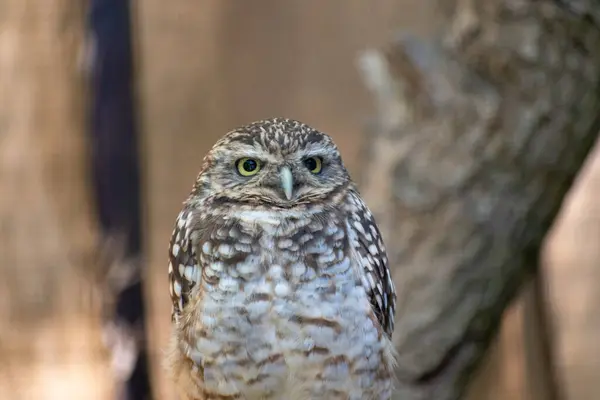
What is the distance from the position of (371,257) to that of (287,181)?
27cm

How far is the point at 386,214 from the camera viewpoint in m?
2.26

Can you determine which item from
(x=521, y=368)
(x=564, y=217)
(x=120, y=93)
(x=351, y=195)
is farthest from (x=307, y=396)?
(x=564, y=217)

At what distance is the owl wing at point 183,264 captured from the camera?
1.47 meters

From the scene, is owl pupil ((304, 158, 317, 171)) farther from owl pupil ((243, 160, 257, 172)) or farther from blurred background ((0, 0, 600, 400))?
blurred background ((0, 0, 600, 400))

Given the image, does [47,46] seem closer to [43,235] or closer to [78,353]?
[43,235]

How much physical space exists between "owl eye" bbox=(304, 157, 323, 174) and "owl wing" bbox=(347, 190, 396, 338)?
0.10m

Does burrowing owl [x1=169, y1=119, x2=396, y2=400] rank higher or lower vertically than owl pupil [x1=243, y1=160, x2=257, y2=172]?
lower

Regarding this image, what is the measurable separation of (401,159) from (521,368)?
3.67ft

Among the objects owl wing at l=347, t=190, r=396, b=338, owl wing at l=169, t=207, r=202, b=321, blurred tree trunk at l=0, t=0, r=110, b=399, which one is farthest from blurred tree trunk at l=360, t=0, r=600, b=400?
blurred tree trunk at l=0, t=0, r=110, b=399

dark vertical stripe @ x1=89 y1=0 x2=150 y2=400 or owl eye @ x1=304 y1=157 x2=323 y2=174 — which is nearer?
owl eye @ x1=304 y1=157 x2=323 y2=174

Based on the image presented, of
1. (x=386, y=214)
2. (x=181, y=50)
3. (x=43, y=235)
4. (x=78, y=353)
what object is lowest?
(x=78, y=353)

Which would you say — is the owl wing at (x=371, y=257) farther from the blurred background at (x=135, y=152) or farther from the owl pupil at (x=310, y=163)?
the blurred background at (x=135, y=152)

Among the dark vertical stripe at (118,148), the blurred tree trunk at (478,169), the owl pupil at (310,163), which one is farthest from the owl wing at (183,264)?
the dark vertical stripe at (118,148)

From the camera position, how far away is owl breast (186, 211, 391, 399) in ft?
4.50
